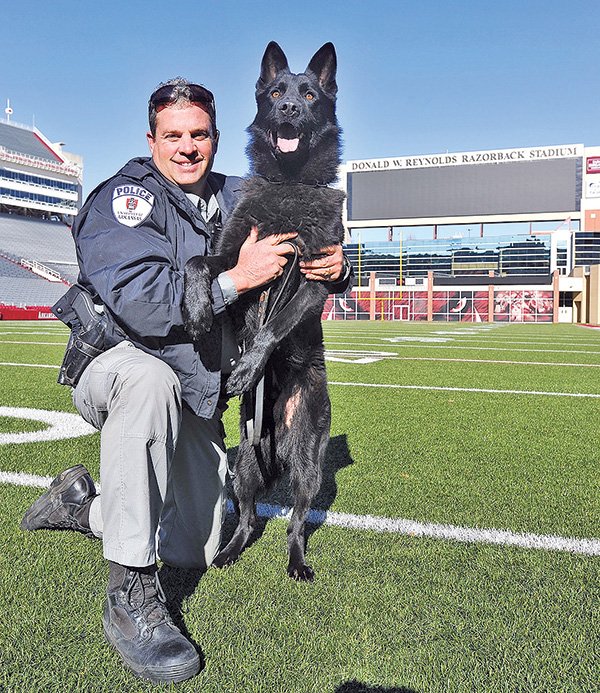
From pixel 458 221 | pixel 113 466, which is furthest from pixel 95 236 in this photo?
pixel 458 221

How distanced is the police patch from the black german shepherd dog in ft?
0.82

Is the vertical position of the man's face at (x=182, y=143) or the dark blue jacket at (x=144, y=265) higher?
the man's face at (x=182, y=143)

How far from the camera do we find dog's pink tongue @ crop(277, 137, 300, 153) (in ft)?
8.31

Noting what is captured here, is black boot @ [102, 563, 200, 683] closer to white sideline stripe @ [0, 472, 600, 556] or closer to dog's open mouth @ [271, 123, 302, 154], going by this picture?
white sideline stripe @ [0, 472, 600, 556]

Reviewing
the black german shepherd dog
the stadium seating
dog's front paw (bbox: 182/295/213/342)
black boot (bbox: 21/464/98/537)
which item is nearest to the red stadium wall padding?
the stadium seating

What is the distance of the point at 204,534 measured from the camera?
2.22m

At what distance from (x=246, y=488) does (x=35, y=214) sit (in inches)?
2398

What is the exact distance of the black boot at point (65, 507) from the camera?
7.51ft

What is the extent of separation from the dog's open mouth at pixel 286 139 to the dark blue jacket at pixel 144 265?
57cm

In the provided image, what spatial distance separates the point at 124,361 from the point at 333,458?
79.2 inches

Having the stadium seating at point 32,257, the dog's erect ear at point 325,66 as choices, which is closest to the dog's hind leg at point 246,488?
the dog's erect ear at point 325,66

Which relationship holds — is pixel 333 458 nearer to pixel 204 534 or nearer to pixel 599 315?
pixel 204 534

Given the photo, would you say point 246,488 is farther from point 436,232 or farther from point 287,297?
point 436,232

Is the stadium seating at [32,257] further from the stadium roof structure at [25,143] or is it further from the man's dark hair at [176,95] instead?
the man's dark hair at [176,95]
